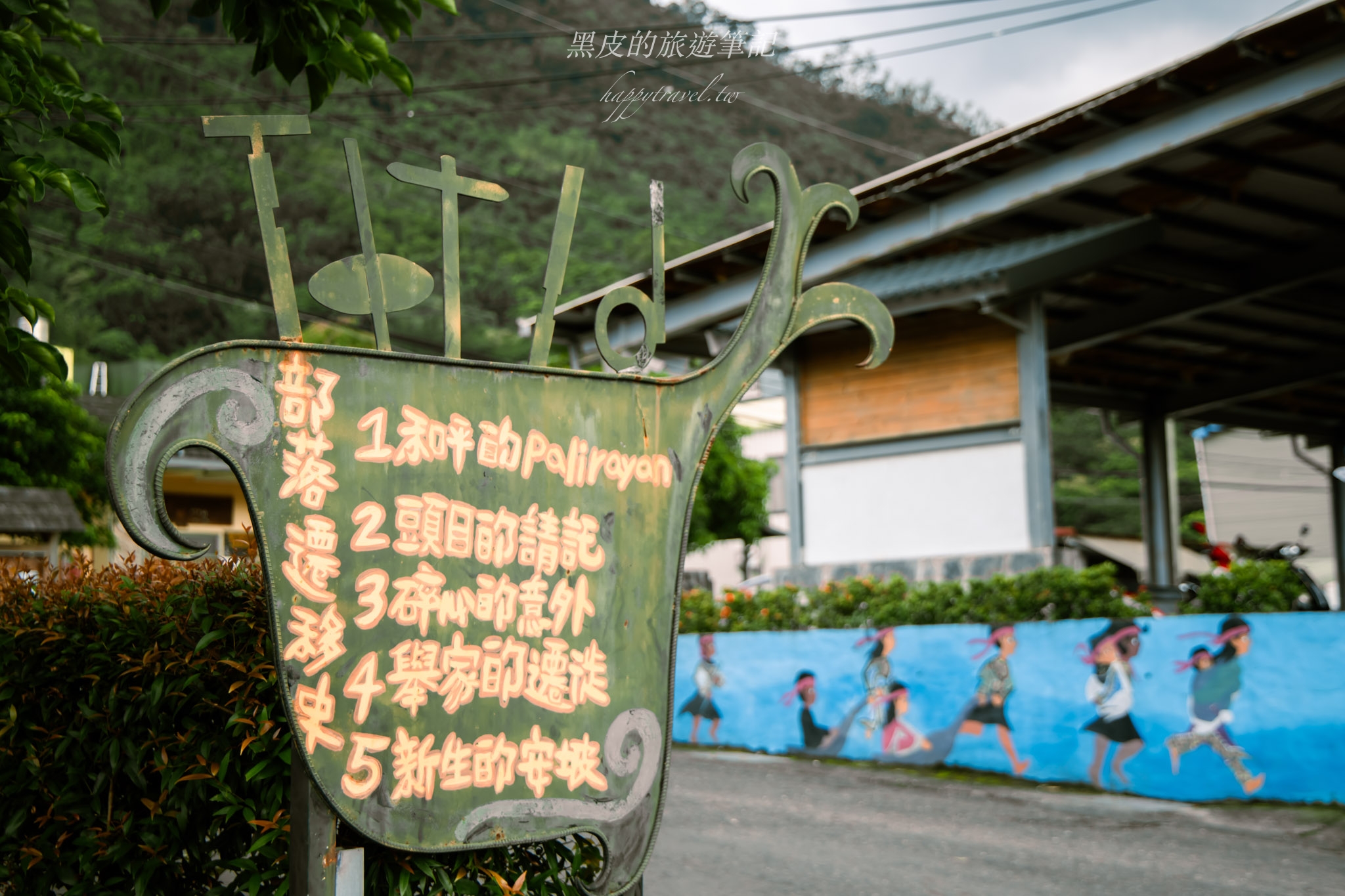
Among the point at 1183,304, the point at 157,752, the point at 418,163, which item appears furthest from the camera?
the point at 418,163

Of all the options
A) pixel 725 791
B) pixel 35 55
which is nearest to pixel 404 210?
pixel 725 791

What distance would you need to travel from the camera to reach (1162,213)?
11891 mm

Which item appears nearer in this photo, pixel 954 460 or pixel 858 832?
pixel 858 832

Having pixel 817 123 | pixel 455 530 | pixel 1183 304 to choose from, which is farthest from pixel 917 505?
pixel 817 123

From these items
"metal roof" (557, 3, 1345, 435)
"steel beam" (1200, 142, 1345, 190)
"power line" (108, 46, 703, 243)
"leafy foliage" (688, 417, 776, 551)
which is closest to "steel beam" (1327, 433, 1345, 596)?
"metal roof" (557, 3, 1345, 435)

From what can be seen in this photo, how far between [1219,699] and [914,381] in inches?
215

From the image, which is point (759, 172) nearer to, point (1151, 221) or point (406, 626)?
point (406, 626)

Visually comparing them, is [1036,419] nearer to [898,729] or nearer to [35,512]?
[898,729]

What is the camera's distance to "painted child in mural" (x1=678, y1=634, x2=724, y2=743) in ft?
40.1

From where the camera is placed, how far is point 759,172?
12.4 ft

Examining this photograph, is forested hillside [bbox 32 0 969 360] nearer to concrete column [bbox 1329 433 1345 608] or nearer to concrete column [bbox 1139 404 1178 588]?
concrete column [bbox 1139 404 1178 588]

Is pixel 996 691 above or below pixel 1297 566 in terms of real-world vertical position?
below

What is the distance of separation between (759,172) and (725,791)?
6706 millimetres

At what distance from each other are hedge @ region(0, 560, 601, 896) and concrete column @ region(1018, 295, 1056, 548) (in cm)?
869
